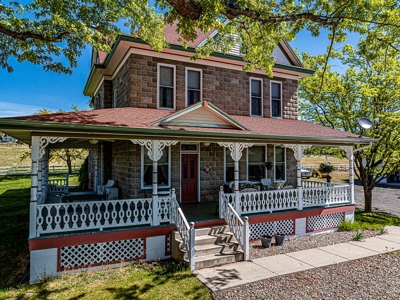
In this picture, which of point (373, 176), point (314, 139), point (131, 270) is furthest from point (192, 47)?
point (373, 176)

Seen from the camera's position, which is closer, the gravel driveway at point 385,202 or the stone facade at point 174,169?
the stone facade at point 174,169

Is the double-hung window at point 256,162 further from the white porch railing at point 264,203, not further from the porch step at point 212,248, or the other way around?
the porch step at point 212,248

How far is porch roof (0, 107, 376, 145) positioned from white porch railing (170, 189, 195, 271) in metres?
2.04

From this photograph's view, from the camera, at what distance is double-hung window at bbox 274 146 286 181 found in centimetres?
1317

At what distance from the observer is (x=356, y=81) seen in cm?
1522

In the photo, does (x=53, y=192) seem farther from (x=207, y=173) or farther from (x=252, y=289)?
(x=252, y=289)

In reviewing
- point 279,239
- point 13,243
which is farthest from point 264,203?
point 13,243

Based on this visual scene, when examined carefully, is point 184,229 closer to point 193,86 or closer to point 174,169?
point 174,169

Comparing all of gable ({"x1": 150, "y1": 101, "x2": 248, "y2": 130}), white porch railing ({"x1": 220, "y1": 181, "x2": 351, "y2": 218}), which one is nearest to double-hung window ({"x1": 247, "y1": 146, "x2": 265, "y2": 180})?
white porch railing ({"x1": 220, "y1": 181, "x2": 351, "y2": 218})

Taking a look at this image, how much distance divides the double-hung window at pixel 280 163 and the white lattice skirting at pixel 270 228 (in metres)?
3.23

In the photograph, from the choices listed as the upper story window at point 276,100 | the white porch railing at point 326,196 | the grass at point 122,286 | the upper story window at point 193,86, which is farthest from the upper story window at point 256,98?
the grass at point 122,286

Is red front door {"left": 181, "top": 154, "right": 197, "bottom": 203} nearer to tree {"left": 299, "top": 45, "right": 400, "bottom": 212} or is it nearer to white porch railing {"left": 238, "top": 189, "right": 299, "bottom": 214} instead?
white porch railing {"left": 238, "top": 189, "right": 299, "bottom": 214}

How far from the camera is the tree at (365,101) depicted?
14.4 metres

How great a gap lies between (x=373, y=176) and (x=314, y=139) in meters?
8.71
